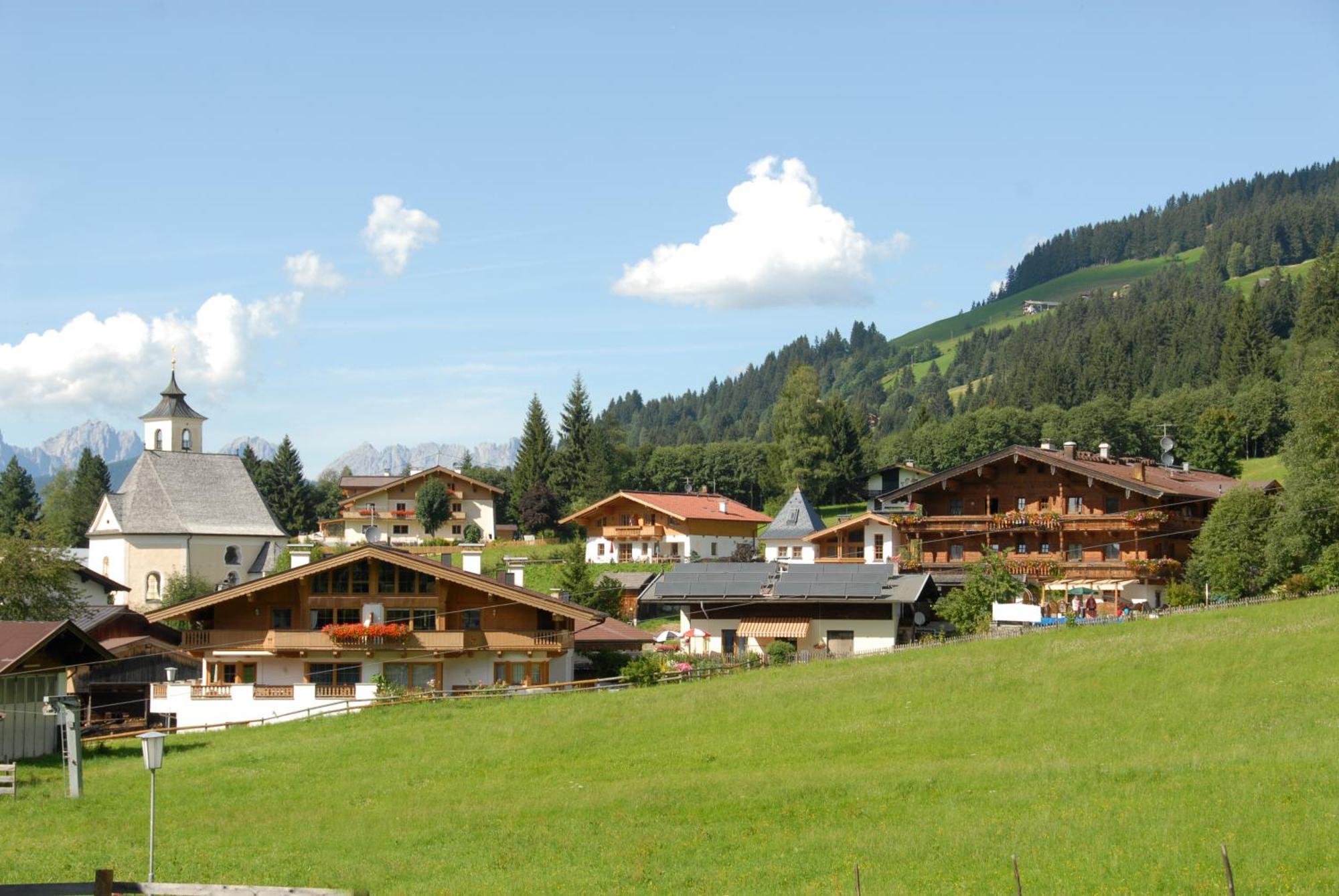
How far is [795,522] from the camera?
84125 millimetres

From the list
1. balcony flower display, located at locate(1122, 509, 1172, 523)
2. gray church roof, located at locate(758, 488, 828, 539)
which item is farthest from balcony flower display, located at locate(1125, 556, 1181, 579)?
gray church roof, located at locate(758, 488, 828, 539)

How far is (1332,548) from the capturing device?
47250 millimetres

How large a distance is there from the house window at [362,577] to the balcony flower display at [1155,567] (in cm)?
3116

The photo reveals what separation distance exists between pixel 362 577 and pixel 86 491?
105 m

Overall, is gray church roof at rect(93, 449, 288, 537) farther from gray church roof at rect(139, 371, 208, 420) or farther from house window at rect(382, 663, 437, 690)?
house window at rect(382, 663, 437, 690)

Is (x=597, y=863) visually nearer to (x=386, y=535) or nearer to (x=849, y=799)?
(x=849, y=799)

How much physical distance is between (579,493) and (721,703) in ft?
251

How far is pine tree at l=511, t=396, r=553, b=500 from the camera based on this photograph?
375ft

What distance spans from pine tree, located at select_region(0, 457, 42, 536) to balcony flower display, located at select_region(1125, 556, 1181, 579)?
111 meters

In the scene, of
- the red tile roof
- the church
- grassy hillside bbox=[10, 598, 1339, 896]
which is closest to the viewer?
grassy hillside bbox=[10, 598, 1339, 896]

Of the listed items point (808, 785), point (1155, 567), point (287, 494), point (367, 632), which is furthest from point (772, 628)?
point (287, 494)

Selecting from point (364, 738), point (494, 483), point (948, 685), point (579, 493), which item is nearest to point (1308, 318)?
point (579, 493)

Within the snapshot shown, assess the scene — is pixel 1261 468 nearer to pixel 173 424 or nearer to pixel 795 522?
pixel 795 522

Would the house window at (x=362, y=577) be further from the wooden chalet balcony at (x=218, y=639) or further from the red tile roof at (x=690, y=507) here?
the red tile roof at (x=690, y=507)
